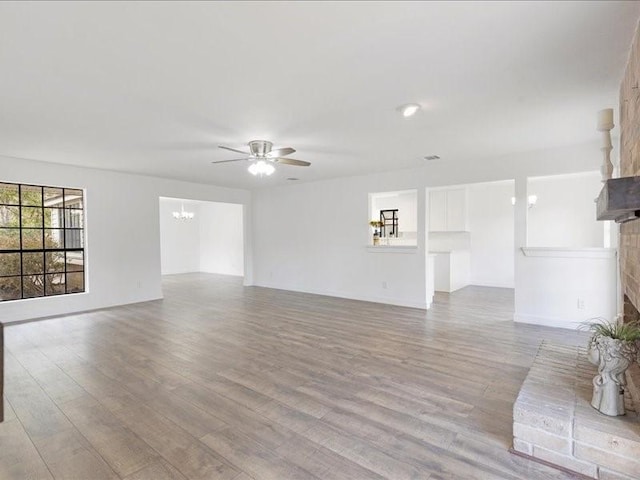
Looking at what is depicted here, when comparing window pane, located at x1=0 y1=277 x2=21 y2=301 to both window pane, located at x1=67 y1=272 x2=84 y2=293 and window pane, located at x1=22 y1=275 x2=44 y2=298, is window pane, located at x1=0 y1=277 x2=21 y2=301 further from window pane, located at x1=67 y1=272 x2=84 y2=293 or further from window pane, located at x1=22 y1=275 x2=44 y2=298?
window pane, located at x1=67 y1=272 x2=84 y2=293

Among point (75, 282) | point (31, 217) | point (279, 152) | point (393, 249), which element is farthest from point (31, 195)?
point (393, 249)

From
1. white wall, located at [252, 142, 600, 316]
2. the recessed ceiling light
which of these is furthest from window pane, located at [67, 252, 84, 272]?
the recessed ceiling light

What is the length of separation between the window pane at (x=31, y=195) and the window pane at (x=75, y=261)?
3.22 ft

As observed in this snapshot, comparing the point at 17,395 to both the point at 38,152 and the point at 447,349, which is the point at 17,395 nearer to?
the point at 38,152

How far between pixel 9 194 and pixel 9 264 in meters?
1.11

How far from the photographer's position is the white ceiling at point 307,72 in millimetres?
1783

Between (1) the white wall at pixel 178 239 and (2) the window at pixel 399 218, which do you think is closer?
(2) the window at pixel 399 218

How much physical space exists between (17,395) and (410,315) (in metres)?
4.75

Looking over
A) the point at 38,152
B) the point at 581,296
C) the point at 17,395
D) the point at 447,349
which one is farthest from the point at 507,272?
the point at 38,152

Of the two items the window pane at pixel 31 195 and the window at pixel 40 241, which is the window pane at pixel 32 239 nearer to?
the window at pixel 40 241

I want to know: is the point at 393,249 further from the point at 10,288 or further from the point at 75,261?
the point at 10,288

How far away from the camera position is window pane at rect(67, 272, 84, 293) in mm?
5648

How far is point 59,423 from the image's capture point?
2.27 m

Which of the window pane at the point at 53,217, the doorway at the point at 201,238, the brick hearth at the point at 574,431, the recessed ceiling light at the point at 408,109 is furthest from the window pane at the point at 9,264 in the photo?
the brick hearth at the point at 574,431
